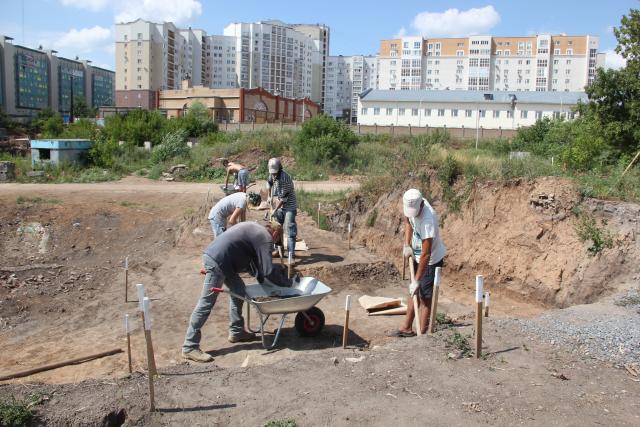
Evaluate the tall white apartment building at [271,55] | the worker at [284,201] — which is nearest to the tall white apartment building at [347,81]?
the tall white apartment building at [271,55]

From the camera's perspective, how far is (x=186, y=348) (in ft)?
18.6

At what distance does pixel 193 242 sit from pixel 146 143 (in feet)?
64.8

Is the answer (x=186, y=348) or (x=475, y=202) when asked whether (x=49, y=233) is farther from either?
(x=475, y=202)

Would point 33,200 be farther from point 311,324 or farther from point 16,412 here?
point 16,412

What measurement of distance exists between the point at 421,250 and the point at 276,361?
6.55 ft

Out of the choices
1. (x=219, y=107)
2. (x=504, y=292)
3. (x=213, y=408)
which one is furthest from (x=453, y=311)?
(x=219, y=107)

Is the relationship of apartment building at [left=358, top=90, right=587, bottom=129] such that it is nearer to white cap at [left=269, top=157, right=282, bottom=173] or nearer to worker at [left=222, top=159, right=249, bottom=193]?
worker at [left=222, top=159, right=249, bottom=193]

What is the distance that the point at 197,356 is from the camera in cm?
559

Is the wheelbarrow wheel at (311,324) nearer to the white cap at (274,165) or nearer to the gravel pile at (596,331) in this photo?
the gravel pile at (596,331)

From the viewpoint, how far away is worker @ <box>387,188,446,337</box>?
18.5 ft

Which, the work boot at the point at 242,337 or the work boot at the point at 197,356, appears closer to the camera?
the work boot at the point at 197,356

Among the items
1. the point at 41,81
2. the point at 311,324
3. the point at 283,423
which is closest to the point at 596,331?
the point at 311,324

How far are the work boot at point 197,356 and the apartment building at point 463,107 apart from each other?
49.4 metres

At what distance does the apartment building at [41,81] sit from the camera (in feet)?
243
